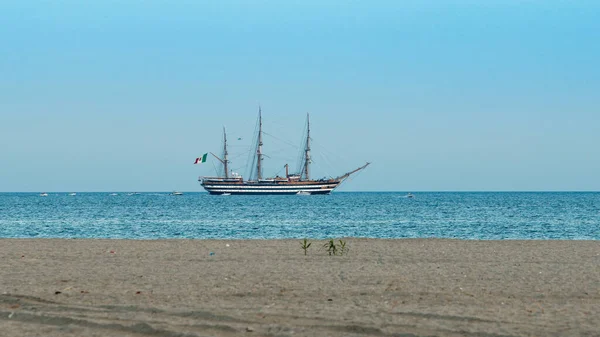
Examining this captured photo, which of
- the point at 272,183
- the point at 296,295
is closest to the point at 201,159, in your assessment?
the point at 272,183

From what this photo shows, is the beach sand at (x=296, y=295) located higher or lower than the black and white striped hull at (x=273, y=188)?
lower

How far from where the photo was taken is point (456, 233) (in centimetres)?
4150

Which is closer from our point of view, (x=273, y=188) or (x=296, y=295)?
(x=296, y=295)

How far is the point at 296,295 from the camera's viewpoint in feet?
41.9

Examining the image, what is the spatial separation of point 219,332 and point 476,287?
20.5 feet

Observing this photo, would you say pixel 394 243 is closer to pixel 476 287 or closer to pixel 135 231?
pixel 476 287

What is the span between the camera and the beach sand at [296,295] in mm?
9820

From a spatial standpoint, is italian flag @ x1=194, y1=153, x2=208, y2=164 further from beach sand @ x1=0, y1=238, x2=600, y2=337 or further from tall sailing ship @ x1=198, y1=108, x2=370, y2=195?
beach sand @ x1=0, y1=238, x2=600, y2=337

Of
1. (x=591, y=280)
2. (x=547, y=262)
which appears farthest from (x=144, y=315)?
(x=547, y=262)

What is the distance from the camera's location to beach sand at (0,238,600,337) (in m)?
9.82

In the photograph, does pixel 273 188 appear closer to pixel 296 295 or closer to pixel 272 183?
pixel 272 183

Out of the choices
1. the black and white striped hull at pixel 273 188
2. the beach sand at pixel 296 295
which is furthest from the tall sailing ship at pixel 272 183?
the beach sand at pixel 296 295

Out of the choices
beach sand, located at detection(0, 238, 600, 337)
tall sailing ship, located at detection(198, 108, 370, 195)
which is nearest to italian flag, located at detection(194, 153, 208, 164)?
tall sailing ship, located at detection(198, 108, 370, 195)

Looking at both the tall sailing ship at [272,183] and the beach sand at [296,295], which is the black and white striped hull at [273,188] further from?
the beach sand at [296,295]
